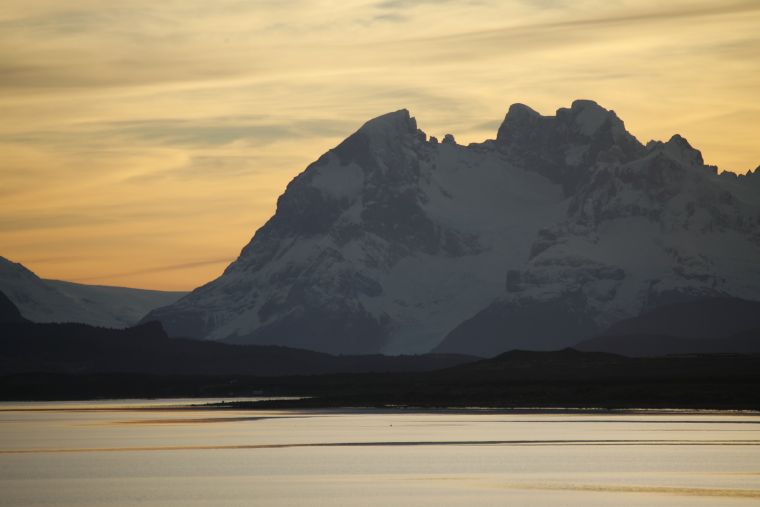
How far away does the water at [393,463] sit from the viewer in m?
95.2

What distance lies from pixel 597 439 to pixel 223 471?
39.8 m

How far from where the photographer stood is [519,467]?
11431 cm

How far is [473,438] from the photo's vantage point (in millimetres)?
145500

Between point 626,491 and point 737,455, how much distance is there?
78.4 feet

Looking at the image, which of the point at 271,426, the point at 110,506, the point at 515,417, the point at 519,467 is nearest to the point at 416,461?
the point at 519,467

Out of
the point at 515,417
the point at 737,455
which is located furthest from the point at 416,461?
the point at 515,417

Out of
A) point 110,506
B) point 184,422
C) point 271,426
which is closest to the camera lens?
point 110,506

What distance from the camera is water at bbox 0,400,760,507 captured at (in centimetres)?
9519

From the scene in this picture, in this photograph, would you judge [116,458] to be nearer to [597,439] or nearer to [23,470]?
[23,470]

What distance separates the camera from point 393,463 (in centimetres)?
11906

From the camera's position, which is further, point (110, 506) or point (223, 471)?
point (223, 471)

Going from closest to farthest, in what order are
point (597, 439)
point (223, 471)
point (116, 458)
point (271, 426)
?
point (223, 471), point (116, 458), point (597, 439), point (271, 426)

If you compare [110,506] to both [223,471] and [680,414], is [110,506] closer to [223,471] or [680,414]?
[223,471]

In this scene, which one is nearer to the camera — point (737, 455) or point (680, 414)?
point (737, 455)
